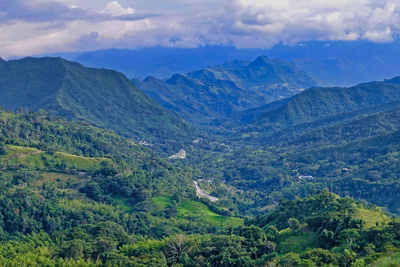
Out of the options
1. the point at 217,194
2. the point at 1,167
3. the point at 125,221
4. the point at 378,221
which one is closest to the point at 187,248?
the point at 378,221

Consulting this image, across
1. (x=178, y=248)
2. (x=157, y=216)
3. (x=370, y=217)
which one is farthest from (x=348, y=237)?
(x=157, y=216)

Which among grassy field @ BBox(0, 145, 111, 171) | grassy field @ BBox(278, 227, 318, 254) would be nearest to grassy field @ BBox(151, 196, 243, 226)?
grassy field @ BBox(0, 145, 111, 171)

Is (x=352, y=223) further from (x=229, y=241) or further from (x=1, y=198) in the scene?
(x=1, y=198)

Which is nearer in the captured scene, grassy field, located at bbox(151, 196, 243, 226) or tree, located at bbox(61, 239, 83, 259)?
tree, located at bbox(61, 239, 83, 259)

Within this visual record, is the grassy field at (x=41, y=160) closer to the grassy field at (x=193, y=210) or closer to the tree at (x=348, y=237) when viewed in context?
the grassy field at (x=193, y=210)

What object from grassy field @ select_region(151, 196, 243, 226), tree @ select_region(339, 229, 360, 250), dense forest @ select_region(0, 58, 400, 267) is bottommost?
grassy field @ select_region(151, 196, 243, 226)

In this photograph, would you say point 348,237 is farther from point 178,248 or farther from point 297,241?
point 178,248

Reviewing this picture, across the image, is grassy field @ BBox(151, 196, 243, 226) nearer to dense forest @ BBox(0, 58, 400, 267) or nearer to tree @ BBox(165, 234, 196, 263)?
dense forest @ BBox(0, 58, 400, 267)

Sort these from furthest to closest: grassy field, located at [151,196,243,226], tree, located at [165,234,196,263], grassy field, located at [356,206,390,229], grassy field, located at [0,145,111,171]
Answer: grassy field, located at [0,145,111,171] → grassy field, located at [151,196,243,226] → grassy field, located at [356,206,390,229] → tree, located at [165,234,196,263]

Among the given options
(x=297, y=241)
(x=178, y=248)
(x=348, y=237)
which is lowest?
(x=297, y=241)

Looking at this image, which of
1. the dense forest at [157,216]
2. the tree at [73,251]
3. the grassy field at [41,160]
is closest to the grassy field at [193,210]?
the dense forest at [157,216]

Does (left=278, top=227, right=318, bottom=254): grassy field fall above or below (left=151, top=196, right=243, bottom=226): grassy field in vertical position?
above
